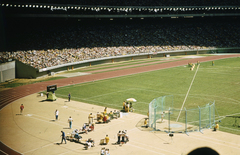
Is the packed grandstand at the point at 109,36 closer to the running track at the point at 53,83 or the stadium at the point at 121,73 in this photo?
the stadium at the point at 121,73

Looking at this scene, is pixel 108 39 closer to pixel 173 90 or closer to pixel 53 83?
pixel 53 83

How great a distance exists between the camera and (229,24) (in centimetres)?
9219

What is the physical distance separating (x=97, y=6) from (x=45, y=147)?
60.2 metres

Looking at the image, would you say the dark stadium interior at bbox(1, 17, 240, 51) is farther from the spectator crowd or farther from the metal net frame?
the metal net frame

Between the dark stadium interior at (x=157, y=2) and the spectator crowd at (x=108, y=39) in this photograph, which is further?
the dark stadium interior at (x=157, y=2)

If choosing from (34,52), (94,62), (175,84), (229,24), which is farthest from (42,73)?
(229,24)

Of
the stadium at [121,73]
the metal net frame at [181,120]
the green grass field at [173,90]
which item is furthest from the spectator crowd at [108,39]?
the metal net frame at [181,120]

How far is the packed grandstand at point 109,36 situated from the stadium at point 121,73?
302 millimetres

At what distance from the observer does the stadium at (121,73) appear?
21.9 metres

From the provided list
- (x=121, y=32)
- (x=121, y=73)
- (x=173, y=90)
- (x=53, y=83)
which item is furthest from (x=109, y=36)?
(x=173, y=90)

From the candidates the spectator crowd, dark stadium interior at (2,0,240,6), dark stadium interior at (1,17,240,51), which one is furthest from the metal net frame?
dark stadium interior at (2,0,240,6)

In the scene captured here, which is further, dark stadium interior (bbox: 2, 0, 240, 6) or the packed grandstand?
dark stadium interior (bbox: 2, 0, 240, 6)

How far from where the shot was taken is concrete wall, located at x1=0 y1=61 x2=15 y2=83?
4712 centimetres

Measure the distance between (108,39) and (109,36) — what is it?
1.64m
